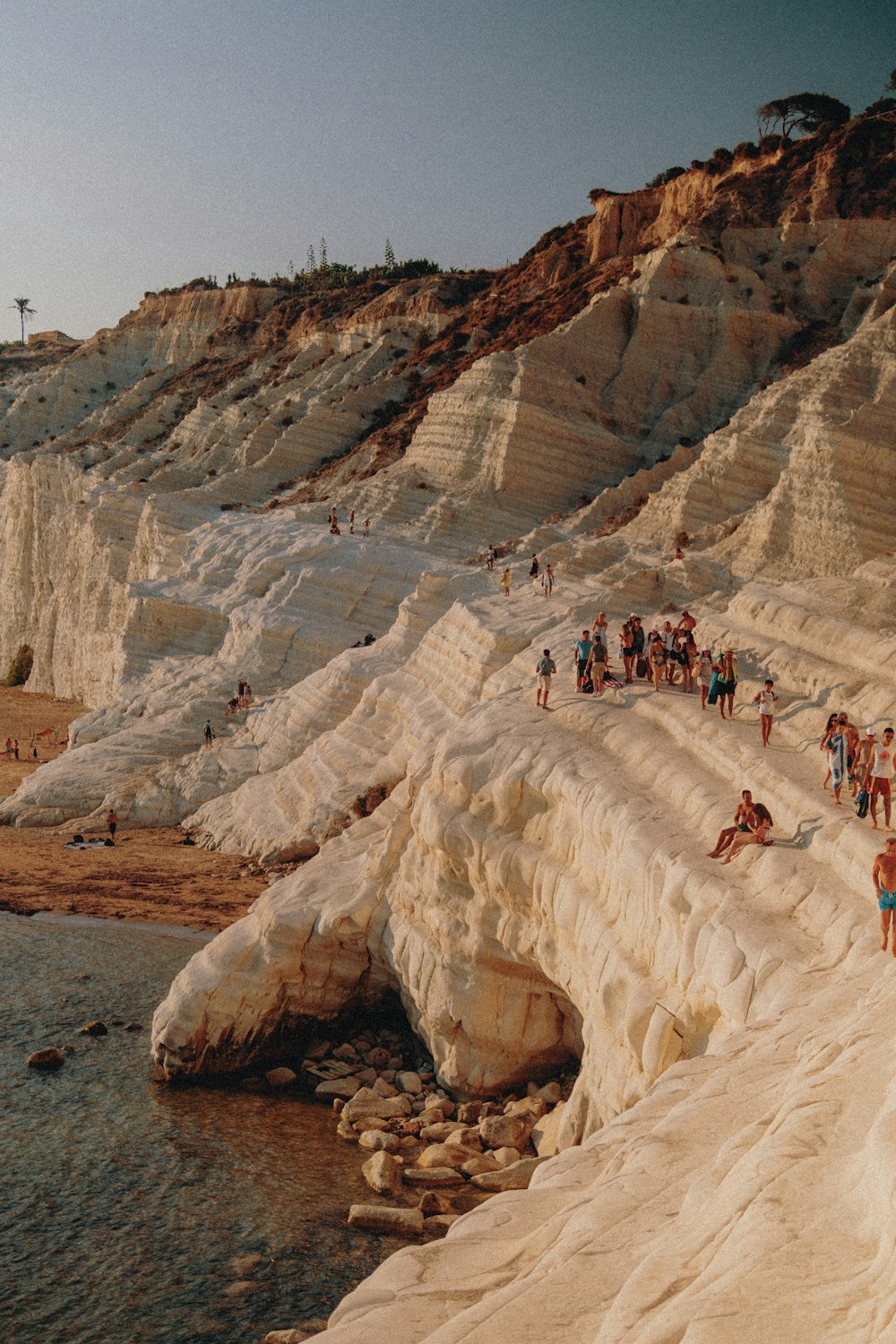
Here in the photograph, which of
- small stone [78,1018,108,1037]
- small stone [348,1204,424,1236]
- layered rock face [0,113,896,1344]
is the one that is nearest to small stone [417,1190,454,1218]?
small stone [348,1204,424,1236]

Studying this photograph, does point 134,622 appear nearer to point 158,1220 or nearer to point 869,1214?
point 158,1220

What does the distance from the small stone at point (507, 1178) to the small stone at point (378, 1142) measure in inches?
63.3

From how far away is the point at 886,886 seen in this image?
32.4 ft

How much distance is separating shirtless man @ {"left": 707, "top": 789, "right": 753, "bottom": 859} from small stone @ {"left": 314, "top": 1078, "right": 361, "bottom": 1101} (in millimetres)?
7039

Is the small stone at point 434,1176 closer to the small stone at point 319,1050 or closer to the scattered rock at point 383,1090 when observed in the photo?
the scattered rock at point 383,1090

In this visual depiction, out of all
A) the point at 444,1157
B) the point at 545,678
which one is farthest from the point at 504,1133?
the point at 545,678

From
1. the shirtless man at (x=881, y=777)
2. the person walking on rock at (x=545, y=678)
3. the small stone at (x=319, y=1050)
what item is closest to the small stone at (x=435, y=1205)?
the small stone at (x=319, y=1050)

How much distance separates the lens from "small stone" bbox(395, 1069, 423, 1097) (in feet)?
57.7

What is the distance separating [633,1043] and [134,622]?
3290cm

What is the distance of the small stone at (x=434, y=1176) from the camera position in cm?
1483

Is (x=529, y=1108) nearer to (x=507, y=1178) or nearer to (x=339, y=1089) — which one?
(x=507, y=1178)

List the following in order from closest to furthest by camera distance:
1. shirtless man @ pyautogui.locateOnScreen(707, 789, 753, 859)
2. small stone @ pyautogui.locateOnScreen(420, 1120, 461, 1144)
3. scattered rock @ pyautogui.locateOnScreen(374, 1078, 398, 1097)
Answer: shirtless man @ pyautogui.locateOnScreen(707, 789, 753, 859)
small stone @ pyautogui.locateOnScreen(420, 1120, 461, 1144)
scattered rock @ pyautogui.locateOnScreen(374, 1078, 398, 1097)

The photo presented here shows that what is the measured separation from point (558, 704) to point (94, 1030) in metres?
8.35

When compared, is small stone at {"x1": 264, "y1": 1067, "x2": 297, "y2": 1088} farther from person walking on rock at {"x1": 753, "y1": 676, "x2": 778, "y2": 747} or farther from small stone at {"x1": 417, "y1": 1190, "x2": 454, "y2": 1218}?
person walking on rock at {"x1": 753, "y1": 676, "x2": 778, "y2": 747}
